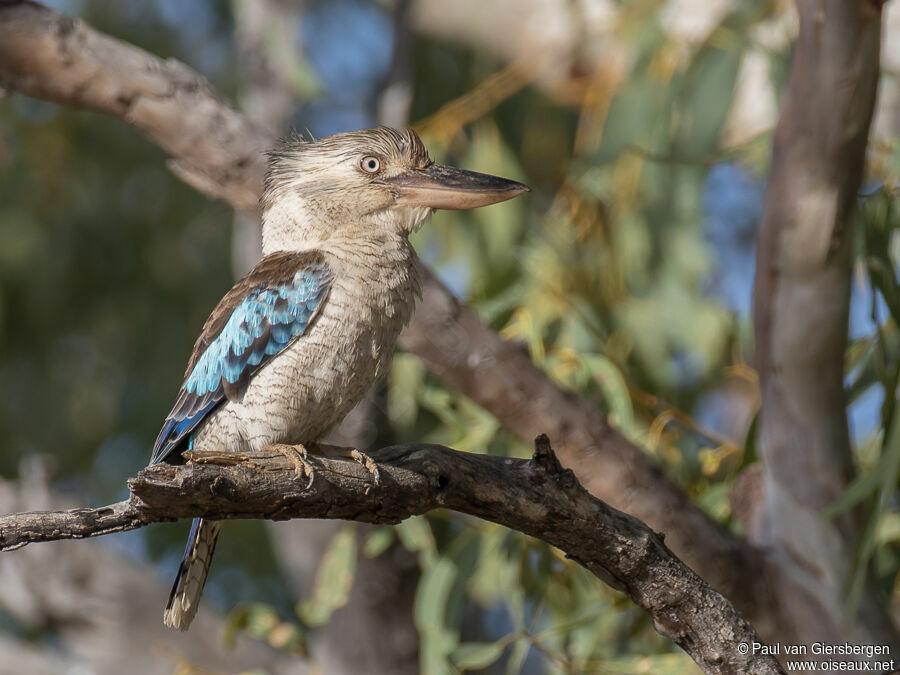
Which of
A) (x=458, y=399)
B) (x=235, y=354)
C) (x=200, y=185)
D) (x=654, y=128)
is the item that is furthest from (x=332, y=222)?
(x=654, y=128)

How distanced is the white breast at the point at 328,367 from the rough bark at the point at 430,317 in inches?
20.6

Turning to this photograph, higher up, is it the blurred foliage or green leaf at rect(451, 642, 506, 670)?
the blurred foliage

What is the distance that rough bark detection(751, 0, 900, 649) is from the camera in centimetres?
271

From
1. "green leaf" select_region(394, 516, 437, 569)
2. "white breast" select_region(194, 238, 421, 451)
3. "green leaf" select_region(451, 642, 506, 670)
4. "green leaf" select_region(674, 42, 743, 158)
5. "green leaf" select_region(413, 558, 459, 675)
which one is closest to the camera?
"white breast" select_region(194, 238, 421, 451)

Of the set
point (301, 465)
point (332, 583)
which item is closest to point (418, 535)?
point (332, 583)

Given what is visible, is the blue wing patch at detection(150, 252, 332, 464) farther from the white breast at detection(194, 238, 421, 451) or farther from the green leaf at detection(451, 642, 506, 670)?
the green leaf at detection(451, 642, 506, 670)

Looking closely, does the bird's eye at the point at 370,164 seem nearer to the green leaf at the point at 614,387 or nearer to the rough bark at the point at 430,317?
the rough bark at the point at 430,317

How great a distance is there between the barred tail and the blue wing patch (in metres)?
0.19

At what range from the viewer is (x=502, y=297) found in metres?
3.84

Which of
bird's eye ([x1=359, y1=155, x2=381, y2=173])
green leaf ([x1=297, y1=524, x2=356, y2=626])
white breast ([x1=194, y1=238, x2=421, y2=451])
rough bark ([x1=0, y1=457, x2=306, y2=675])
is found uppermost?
bird's eye ([x1=359, y1=155, x2=381, y2=173])

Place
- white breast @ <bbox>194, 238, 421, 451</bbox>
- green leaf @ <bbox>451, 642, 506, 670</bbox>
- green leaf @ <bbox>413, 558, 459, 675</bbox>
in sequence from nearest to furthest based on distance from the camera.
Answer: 1. white breast @ <bbox>194, 238, 421, 451</bbox>
2. green leaf @ <bbox>451, 642, 506, 670</bbox>
3. green leaf @ <bbox>413, 558, 459, 675</bbox>

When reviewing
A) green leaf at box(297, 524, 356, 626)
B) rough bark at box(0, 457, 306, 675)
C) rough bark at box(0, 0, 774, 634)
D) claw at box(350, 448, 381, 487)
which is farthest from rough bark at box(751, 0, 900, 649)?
rough bark at box(0, 457, 306, 675)

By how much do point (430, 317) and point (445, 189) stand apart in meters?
0.42

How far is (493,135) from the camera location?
4.26m
